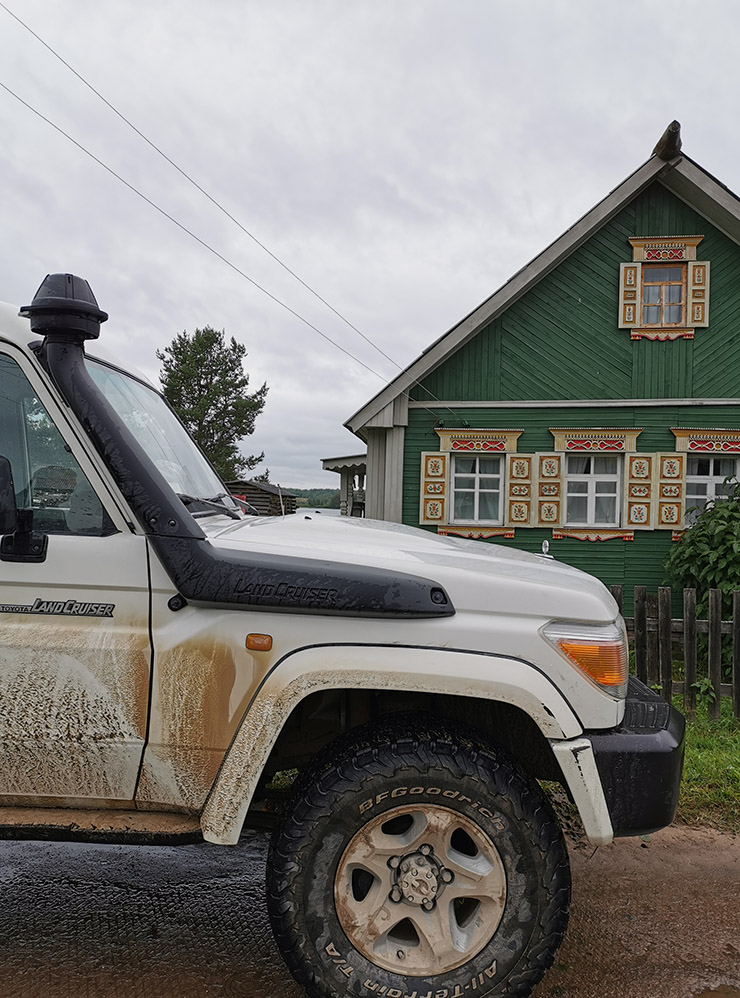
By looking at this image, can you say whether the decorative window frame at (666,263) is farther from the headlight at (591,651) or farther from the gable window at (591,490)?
the headlight at (591,651)

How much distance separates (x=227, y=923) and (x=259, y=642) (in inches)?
57.0

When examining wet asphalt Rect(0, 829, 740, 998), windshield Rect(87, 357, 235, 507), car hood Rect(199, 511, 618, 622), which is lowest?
wet asphalt Rect(0, 829, 740, 998)

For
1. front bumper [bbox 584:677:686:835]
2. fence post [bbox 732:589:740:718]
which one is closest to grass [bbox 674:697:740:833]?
fence post [bbox 732:589:740:718]

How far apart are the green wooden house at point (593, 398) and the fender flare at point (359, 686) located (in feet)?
33.6

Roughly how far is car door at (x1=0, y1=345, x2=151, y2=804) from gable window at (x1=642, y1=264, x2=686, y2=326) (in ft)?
39.1

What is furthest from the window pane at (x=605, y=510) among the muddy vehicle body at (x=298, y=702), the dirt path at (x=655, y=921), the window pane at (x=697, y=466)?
the muddy vehicle body at (x=298, y=702)

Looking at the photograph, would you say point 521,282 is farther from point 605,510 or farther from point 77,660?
point 77,660

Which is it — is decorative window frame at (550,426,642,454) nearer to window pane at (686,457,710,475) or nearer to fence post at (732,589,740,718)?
window pane at (686,457,710,475)

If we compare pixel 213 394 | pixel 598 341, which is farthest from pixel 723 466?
pixel 213 394

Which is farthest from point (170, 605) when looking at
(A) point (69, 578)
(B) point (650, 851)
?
(B) point (650, 851)

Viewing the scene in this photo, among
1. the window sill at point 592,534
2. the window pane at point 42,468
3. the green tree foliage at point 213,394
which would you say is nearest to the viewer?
the window pane at point 42,468

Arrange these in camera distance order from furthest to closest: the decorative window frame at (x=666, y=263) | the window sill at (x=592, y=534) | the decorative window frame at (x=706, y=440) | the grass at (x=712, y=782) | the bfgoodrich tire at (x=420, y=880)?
1. the window sill at (x=592, y=534)
2. the decorative window frame at (x=666, y=263)
3. the decorative window frame at (x=706, y=440)
4. the grass at (x=712, y=782)
5. the bfgoodrich tire at (x=420, y=880)

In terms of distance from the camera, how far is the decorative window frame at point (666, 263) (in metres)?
12.1

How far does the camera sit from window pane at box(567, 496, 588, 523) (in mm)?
12430
